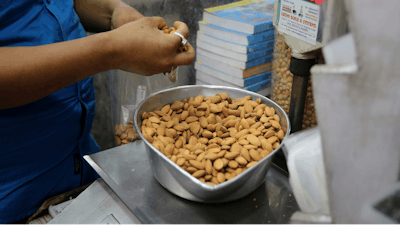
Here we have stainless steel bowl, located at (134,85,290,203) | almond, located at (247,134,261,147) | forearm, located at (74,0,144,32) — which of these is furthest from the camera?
forearm, located at (74,0,144,32)

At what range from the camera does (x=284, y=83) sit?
0.92 metres

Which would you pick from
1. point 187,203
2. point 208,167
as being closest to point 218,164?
point 208,167

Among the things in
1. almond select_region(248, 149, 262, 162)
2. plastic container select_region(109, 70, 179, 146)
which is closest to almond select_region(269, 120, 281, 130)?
almond select_region(248, 149, 262, 162)

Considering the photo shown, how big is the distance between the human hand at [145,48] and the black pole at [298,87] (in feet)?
0.96

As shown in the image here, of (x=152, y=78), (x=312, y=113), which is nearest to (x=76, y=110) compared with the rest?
(x=152, y=78)

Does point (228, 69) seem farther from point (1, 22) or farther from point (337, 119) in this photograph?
point (337, 119)

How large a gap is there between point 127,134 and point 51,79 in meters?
0.59

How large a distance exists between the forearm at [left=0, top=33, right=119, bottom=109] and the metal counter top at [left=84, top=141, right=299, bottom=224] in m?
0.25

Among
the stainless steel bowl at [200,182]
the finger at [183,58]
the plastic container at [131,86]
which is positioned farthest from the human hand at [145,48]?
the plastic container at [131,86]

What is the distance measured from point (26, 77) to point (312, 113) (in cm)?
72

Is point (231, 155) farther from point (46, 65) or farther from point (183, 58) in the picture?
point (46, 65)

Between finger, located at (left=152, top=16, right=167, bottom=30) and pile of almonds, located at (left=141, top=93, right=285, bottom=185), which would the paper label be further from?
finger, located at (left=152, top=16, right=167, bottom=30)

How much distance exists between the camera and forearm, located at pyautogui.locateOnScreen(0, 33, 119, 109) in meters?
0.62

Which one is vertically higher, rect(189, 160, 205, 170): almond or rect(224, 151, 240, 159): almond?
rect(224, 151, 240, 159): almond
